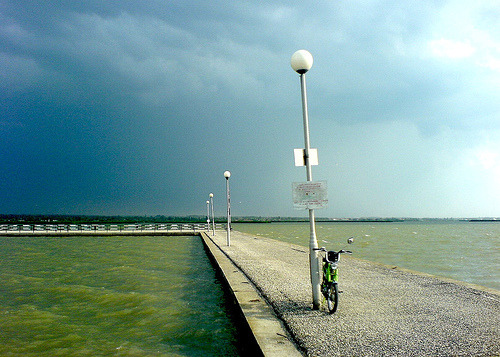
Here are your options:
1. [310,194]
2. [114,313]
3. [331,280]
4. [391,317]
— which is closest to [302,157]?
[310,194]

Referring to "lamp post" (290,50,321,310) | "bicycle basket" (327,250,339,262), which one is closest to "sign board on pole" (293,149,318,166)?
"lamp post" (290,50,321,310)

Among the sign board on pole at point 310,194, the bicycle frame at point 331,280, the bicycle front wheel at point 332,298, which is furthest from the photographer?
the sign board on pole at point 310,194

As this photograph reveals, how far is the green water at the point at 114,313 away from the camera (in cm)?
645

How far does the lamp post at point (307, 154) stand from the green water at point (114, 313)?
5.98ft

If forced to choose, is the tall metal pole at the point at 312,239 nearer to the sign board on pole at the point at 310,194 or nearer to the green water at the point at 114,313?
the sign board on pole at the point at 310,194

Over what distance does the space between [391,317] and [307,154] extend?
3242mm

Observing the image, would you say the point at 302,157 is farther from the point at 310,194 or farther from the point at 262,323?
the point at 262,323

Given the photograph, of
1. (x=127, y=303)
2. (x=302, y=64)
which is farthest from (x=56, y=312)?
(x=302, y=64)

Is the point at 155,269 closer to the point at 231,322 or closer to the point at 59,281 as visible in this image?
the point at 59,281

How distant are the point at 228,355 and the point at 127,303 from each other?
184 inches

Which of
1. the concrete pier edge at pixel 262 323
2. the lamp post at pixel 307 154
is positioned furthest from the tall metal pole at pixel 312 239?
the concrete pier edge at pixel 262 323

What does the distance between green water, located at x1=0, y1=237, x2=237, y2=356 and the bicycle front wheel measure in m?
1.86

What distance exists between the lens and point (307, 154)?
275 inches

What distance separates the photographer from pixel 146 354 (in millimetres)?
5988
